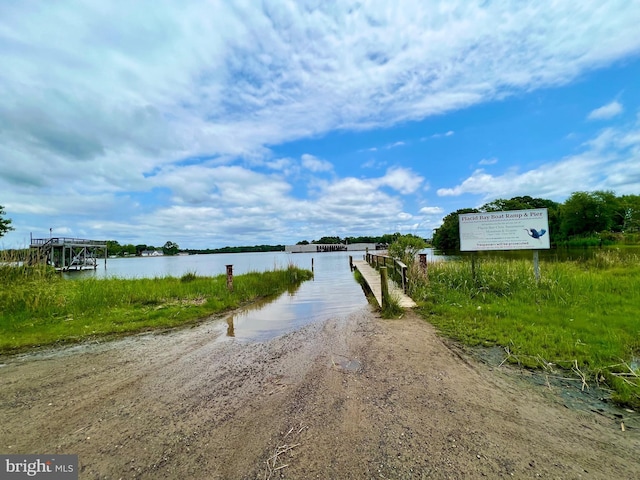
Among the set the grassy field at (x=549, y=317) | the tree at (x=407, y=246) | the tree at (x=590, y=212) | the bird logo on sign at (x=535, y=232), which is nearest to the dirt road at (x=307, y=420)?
the grassy field at (x=549, y=317)

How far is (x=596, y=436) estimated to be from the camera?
252cm

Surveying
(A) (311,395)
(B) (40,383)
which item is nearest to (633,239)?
(A) (311,395)

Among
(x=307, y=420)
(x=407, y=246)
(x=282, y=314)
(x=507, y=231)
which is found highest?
(x=507, y=231)

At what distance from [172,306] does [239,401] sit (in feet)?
22.7

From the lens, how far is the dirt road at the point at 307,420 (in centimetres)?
224

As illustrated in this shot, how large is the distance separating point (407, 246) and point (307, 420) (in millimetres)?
13955

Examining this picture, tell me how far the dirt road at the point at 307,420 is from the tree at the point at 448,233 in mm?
62552

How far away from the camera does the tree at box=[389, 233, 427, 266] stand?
1514cm

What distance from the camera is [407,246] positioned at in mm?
15836

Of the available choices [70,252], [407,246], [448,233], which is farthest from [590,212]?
[70,252]

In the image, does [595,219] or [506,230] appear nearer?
[506,230]

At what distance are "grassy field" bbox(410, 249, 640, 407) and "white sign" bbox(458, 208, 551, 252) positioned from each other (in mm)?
1053

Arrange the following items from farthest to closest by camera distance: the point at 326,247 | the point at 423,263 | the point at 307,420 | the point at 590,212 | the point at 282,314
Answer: the point at 326,247 → the point at 590,212 → the point at 423,263 → the point at 282,314 → the point at 307,420

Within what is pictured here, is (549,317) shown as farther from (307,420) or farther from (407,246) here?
(407,246)
